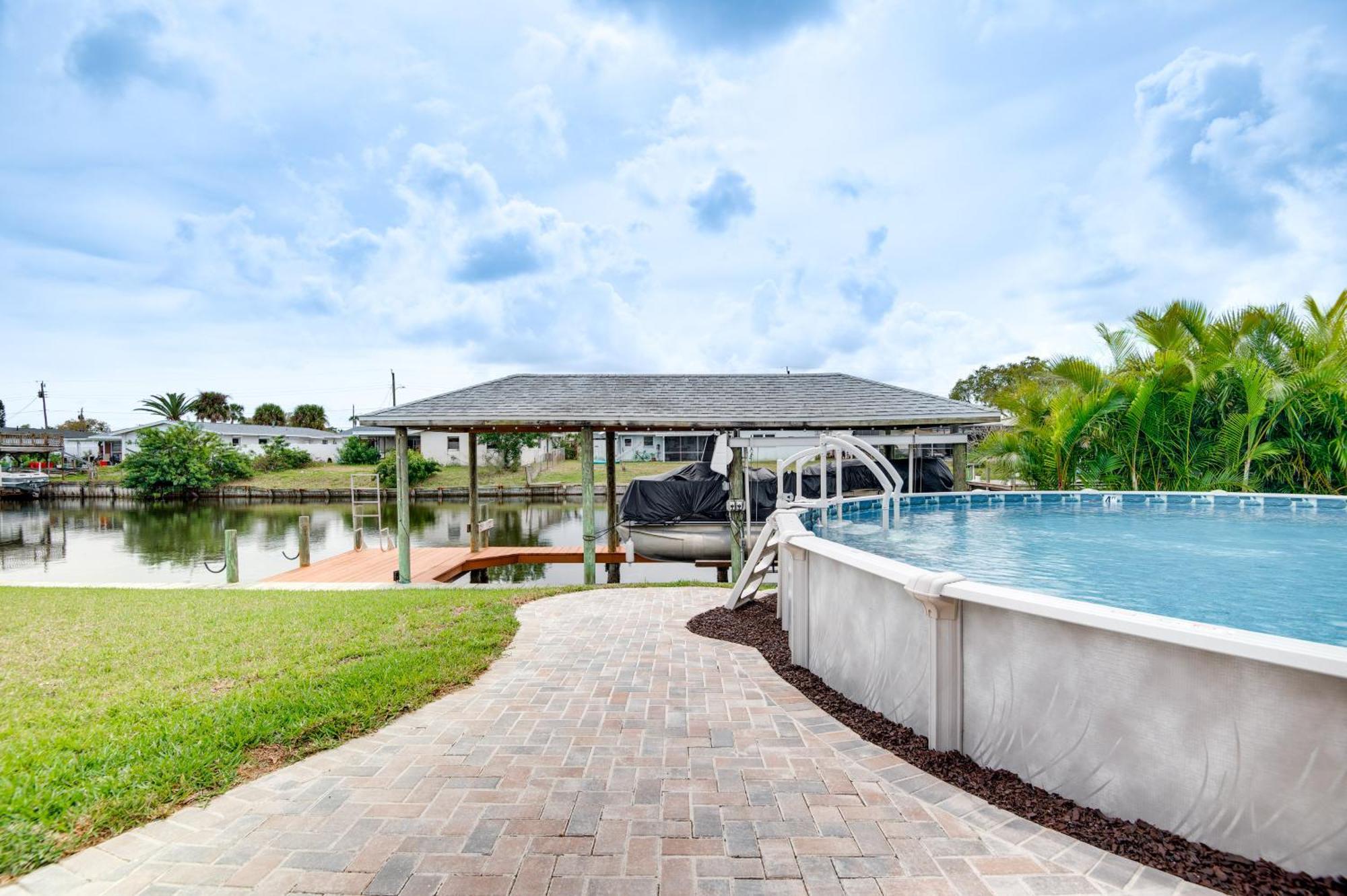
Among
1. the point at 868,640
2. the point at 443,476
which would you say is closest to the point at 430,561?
the point at 868,640

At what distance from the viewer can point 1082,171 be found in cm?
1223

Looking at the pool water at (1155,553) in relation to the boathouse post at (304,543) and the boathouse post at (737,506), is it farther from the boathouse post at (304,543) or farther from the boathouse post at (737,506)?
the boathouse post at (304,543)

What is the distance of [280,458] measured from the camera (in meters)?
42.9

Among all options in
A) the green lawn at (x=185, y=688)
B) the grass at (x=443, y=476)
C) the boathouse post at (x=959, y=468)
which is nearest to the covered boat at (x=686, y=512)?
the boathouse post at (x=959, y=468)

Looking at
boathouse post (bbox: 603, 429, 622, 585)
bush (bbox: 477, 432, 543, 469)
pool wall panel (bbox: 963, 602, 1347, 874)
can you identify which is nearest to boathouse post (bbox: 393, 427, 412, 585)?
boathouse post (bbox: 603, 429, 622, 585)

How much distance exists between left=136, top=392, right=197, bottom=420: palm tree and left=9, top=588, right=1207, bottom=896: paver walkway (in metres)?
63.2

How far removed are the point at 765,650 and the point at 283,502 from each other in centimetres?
3792

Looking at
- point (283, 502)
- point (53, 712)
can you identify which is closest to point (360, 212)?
point (53, 712)

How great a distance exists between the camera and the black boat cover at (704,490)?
14648 millimetres

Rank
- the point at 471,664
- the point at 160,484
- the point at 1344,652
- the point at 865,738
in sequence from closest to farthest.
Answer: the point at 1344,652, the point at 865,738, the point at 471,664, the point at 160,484

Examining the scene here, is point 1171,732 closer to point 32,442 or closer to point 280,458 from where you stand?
point 280,458

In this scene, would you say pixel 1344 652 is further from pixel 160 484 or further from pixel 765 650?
pixel 160 484

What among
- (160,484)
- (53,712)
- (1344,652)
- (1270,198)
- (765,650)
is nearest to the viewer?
(1344,652)

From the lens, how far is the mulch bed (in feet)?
6.69
